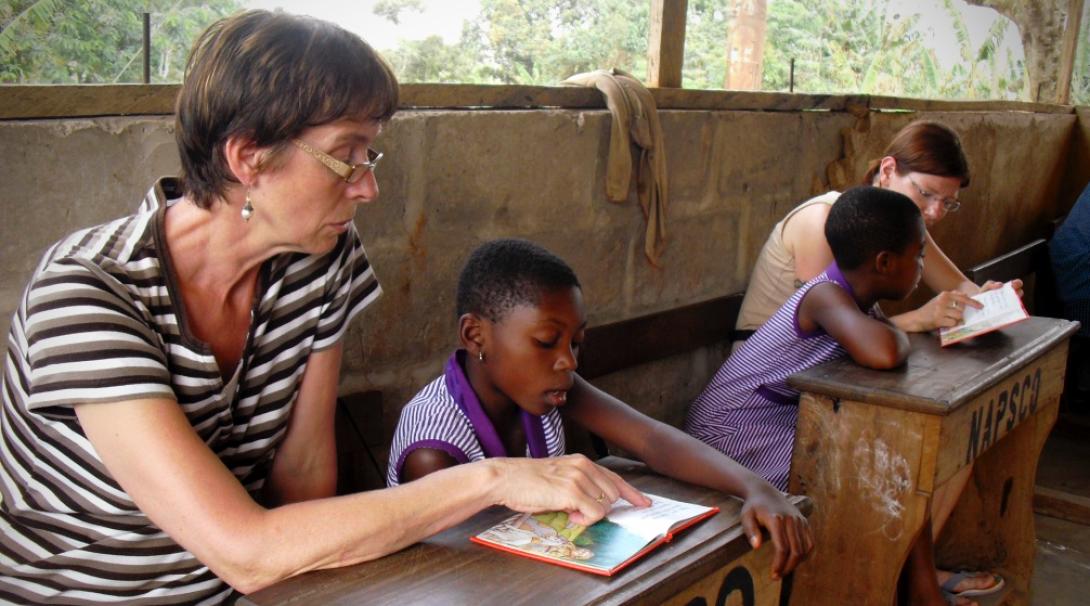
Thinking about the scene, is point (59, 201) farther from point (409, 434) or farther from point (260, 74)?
point (409, 434)

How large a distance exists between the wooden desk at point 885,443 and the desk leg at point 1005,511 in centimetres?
33

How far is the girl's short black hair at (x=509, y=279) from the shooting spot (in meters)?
2.10

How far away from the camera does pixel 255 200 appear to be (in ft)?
5.57

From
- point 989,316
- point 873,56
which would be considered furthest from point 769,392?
point 873,56

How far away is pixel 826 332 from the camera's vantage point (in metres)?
3.04

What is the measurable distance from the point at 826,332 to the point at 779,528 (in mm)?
1348

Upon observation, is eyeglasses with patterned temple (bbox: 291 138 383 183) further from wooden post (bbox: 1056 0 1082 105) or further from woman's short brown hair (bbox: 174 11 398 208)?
wooden post (bbox: 1056 0 1082 105)

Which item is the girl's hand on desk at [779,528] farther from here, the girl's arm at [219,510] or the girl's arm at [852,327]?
the girl's arm at [852,327]

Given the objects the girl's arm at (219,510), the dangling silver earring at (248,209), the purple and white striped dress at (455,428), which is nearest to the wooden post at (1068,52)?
the purple and white striped dress at (455,428)

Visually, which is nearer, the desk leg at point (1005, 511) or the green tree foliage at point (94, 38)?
the green tree foliage at point (94, 38)

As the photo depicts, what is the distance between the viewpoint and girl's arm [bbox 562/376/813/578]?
181 centimetres

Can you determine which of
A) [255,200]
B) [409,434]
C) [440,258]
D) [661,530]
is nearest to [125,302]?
[255,200]

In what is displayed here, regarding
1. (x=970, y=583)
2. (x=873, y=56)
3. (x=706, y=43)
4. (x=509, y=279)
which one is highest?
(x=873, y=56)

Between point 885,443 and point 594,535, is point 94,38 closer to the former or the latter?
point 594,535
